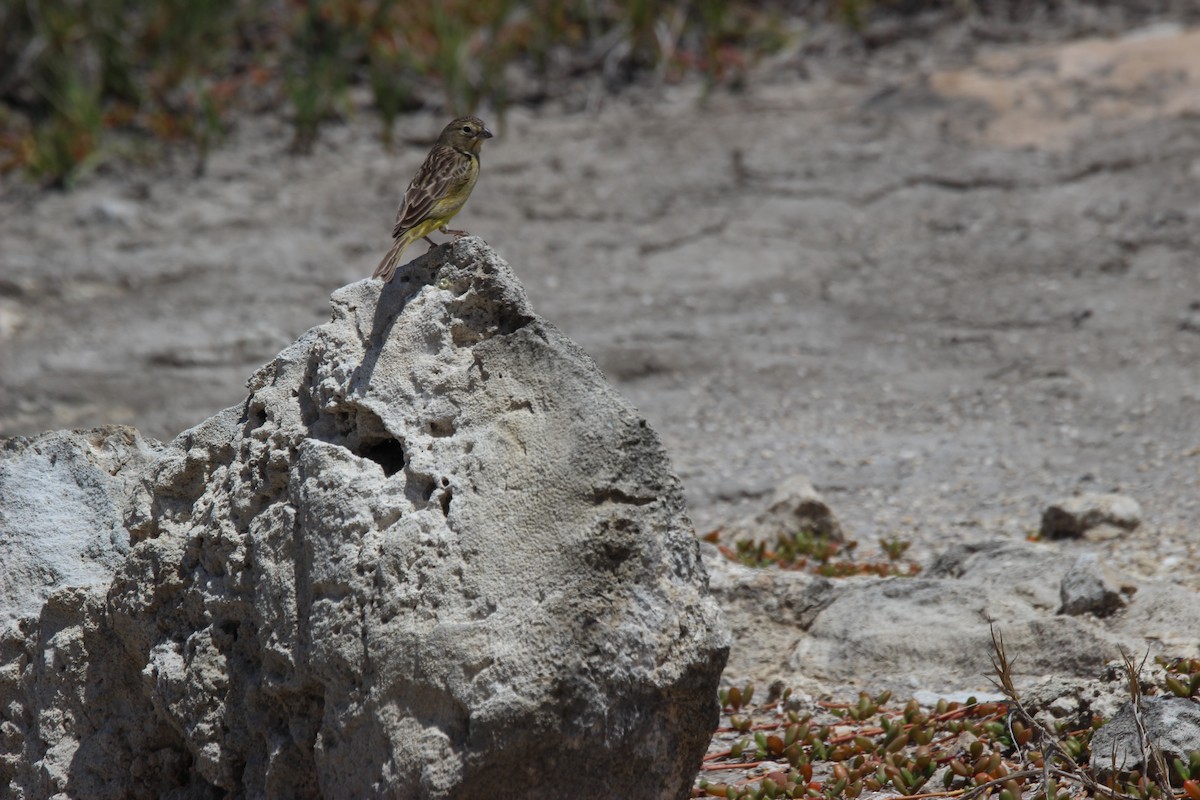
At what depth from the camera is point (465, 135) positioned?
4.64 meters

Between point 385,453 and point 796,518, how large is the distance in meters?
2.93

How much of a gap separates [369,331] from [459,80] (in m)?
7.51

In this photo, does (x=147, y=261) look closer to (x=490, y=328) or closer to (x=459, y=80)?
(x=459, y=80)

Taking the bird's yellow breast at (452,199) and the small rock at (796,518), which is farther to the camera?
the small rock at (796,518)

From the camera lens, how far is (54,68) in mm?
11219

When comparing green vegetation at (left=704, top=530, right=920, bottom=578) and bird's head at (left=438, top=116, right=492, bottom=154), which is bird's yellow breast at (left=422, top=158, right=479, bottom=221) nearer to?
bird's head at (left=438, top=116, right=492, bottom=154)

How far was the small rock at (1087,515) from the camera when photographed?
19.6 ft

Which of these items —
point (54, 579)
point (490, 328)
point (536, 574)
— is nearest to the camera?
point (536, 574)

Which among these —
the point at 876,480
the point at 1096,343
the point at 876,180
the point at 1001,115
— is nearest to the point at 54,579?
the point at 876,480

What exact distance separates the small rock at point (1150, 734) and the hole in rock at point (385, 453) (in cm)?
197

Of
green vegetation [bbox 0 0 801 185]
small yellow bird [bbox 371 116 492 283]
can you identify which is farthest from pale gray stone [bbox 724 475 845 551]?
Answer: green vegetation [bbox 0 0 801 185]

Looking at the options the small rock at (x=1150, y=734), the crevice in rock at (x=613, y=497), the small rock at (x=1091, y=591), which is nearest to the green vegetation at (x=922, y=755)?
the small rock at (x=1150, y=734)

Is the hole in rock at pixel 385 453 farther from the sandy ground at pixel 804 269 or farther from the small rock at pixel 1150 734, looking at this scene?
the sandy ground at pixel 804 269

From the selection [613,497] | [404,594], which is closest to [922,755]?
[613,497]
